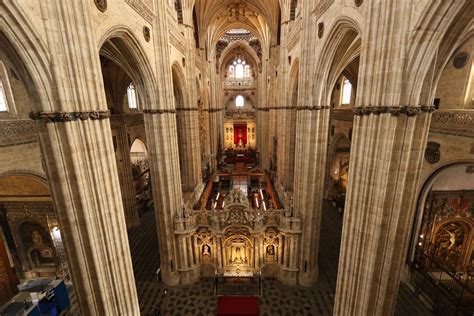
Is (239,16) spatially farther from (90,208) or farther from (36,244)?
(36,244)

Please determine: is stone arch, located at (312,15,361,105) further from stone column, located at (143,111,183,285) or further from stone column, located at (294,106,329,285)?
stone column, located at (143,111,183,285)

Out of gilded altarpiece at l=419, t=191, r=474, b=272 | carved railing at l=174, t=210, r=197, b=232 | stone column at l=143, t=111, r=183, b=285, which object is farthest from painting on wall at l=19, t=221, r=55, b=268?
gilded altarpiece at l=419, t=191, r=474, b=272

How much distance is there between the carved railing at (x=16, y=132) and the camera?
735 cm

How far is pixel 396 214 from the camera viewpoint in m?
4.97

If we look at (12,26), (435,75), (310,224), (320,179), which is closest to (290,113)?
(320,179)

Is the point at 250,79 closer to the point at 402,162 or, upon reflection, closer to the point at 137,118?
the point at 137,118

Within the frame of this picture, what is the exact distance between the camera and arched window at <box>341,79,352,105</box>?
15.1 m

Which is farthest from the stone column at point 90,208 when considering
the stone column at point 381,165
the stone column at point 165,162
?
the stone column at point 381,165

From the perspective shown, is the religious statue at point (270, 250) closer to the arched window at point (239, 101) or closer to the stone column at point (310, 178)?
the stone column at point (310, 178)

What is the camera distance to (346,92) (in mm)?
15406

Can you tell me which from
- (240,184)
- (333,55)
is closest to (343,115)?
(333,55)

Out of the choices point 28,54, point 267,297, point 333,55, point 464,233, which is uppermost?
point 333,55

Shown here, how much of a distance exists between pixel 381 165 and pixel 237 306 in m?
7.56

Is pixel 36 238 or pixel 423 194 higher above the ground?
pixel 423 194
